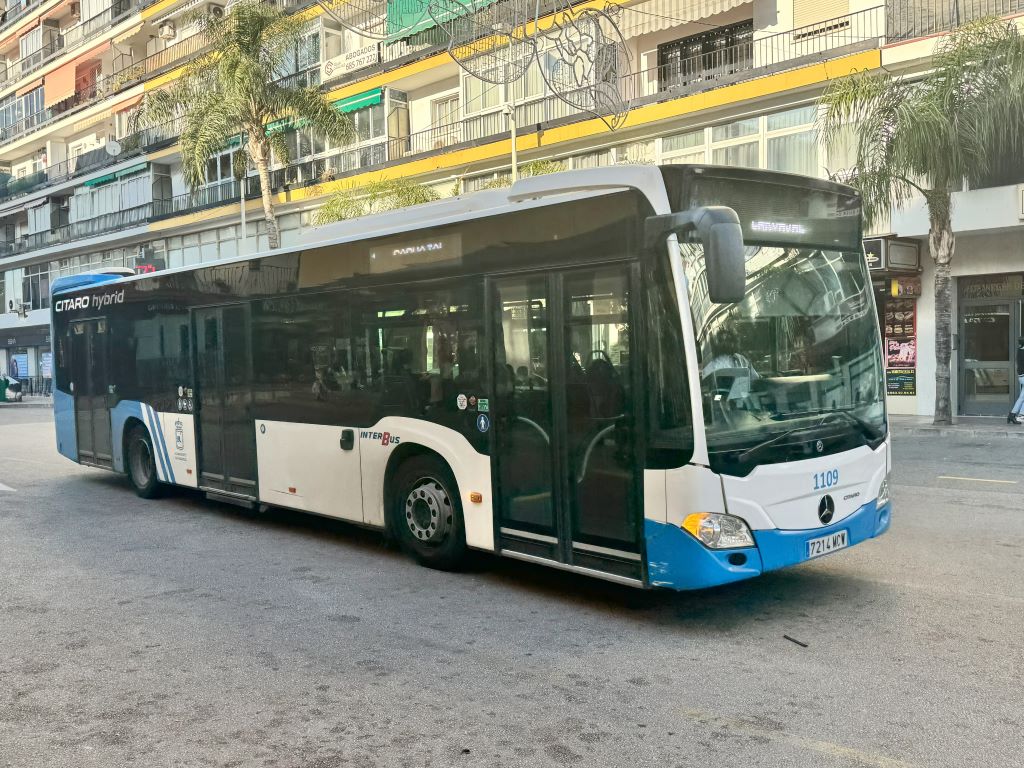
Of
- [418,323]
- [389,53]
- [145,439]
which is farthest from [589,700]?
[389,53]

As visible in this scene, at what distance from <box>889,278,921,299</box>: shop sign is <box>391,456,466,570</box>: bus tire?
1689 centimetres

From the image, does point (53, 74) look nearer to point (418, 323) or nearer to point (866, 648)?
point (418, 323)

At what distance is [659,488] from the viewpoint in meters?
5.59

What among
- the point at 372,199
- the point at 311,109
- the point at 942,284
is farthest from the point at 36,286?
the point at 942,284

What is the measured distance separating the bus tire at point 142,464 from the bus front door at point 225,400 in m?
1.34

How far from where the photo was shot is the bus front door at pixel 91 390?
12.2 meters

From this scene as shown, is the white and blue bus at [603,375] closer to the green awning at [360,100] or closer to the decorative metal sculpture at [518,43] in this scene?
the decorative metal sculpture at [518,43]

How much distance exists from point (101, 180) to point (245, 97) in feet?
76.0

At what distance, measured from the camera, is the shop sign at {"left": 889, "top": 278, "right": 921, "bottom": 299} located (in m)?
21.4

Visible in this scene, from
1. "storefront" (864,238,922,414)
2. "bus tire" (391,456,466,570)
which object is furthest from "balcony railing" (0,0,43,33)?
"bus tire" (391,456,466,570)

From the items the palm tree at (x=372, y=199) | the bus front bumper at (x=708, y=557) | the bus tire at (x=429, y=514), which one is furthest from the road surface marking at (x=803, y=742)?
the palm tree at (x=372, y=199)

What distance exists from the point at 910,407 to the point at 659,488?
17.9 m

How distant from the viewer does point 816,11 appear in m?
21.8

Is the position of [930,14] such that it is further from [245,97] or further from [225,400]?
[225,400]
